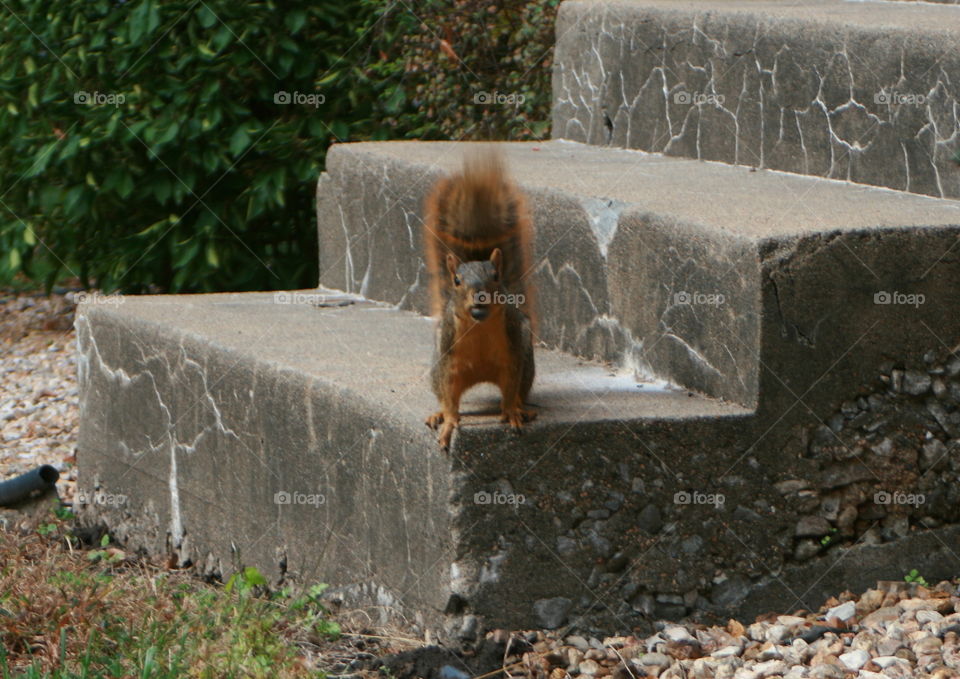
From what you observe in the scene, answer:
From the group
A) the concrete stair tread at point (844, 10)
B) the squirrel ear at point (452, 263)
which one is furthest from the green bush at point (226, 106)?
the squirrel ear at point (452, 263)

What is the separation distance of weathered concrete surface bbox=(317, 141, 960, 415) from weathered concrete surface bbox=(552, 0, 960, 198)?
15 cm

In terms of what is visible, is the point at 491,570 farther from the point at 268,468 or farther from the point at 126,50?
the point at 126,50

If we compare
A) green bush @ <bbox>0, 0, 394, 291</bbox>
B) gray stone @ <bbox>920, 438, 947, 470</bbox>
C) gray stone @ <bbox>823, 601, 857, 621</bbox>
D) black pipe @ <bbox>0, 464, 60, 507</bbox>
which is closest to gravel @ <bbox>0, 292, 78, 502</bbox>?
black pipe @ <bbox>0, 464, 60, 507</bbox>

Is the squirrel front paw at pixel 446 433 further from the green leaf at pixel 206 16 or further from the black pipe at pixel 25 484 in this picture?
the green leaf at pixel 206 16

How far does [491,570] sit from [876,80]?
2.24 m

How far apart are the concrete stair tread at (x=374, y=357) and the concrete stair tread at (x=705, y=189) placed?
52 centimetres

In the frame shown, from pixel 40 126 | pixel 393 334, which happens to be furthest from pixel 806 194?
pixel 40 126

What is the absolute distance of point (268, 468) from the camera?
471 cm

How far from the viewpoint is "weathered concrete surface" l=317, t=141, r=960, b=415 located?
3.89 m

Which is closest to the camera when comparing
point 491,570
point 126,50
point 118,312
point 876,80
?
point 491,570

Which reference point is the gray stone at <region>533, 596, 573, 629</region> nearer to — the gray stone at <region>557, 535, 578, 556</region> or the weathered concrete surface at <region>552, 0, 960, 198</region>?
the gray stone at <region>557, 535, 578, 556</region>

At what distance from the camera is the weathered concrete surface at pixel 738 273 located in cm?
389

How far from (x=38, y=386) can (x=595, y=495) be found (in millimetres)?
5088

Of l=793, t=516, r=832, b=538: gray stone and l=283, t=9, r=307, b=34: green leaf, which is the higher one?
l=283, t=9, r=307, b=34: green leaf
